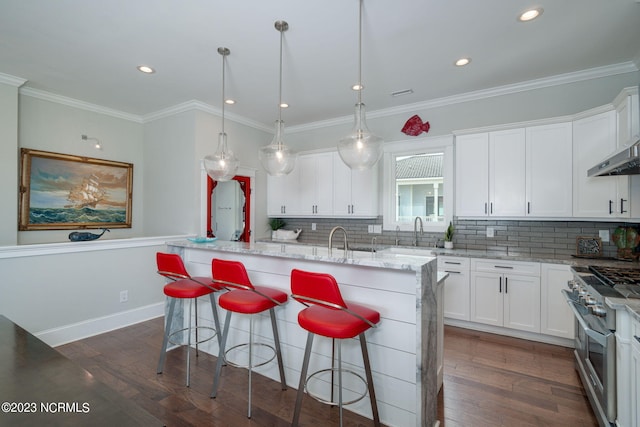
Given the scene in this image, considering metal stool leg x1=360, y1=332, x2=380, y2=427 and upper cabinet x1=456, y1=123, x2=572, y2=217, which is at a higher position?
upper cabinet x1=456, y1=123, x2=572, y2=217

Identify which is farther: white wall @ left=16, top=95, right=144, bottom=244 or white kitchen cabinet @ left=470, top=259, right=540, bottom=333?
white wall @ left=16, top=95, right=144, bottom=244

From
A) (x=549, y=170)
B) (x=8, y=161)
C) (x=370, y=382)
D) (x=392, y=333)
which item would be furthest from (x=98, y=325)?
(x=549, y=170)

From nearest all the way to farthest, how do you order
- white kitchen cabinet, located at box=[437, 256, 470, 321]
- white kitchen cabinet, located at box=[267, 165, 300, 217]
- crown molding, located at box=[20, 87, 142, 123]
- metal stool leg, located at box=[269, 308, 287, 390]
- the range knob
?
the range knob < metal stool leg, located at box=[269, 308, 287, 390] < white kitchen cabinet, located at box=[437, 256, 470, 321] < crown molding, located at box=[20, 87, 142, 123] < white kitchen cabinet, located at box=[267, 165, 300, 217]

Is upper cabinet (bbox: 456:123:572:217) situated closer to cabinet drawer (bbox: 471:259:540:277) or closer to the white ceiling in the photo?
cabinet drawer (bbox: 471:259:540:277)

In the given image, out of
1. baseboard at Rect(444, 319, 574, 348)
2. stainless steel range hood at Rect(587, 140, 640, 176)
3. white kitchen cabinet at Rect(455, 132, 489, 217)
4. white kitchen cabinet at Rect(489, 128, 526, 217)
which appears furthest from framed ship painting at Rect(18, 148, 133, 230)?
stainless steel range hood at Rect(587, 140, 640, 176)

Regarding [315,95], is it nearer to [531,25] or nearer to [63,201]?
[531,25]

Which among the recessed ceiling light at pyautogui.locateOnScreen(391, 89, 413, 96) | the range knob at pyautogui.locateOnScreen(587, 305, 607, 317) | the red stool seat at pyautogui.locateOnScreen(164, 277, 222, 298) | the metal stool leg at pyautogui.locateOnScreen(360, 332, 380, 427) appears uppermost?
the recessed ceiling light at pyautogui.locateOnScreen(391, 89, 413, 96)

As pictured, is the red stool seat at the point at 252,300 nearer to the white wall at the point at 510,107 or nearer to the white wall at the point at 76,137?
the white wall at the point at 510,107

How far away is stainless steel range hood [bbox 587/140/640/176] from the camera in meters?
2.02

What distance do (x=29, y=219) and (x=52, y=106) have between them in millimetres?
1578

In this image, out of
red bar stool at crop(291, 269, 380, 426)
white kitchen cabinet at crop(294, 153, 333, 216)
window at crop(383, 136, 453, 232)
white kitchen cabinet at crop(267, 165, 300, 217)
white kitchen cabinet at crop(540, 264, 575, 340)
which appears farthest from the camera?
white kitchen cabinet at crop(267, 165, 300, 217)

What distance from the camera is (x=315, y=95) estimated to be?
13.7 feet

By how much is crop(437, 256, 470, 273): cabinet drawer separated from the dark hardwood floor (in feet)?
2.68

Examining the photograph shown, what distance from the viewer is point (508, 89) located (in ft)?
12.6
